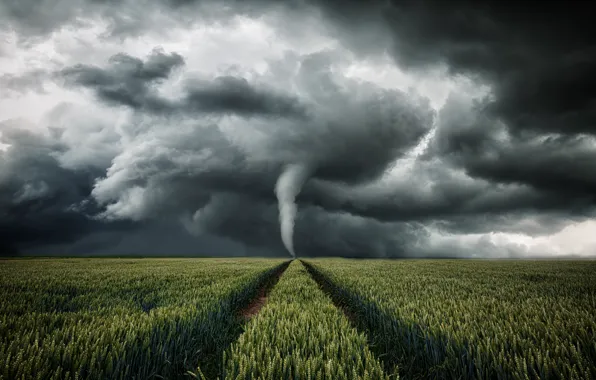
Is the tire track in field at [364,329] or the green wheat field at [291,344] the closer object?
the green wheat field at [291,344]

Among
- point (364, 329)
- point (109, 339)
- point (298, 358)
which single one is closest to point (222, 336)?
point (109, 339)

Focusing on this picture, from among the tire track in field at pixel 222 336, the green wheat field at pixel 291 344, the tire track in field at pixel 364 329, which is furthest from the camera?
the tire track in field at pixel 364 329

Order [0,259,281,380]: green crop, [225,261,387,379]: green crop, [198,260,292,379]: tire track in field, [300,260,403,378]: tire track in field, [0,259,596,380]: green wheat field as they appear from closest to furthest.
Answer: [225,261,387,379]: green crop → [0,259,596,380]: green wheat field → [0,259,281,380]: green crop → [198,260,292,379]: tire track in field → [300,260,403,378]: tire track in field

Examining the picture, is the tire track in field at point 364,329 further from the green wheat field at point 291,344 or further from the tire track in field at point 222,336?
the tire track in field at point 222,336

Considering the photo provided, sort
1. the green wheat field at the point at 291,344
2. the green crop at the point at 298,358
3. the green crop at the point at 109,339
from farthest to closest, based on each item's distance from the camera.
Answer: the green crop at the point at 109,339 < the green wheat field at the point at 291,344 < the green crop at the point at 298,358

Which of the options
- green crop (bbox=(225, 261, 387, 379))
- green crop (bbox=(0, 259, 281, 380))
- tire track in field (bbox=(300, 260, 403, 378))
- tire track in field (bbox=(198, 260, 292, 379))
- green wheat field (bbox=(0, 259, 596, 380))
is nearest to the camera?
green crop (bbox=(225, 261, 387, 379))

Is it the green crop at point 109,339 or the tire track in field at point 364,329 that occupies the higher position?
the green crop at point 109,339

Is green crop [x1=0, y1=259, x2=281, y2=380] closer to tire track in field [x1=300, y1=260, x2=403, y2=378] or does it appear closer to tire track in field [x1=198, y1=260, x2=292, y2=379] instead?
tire track in field [x1=198, y1=260, x2=292, y2=379]

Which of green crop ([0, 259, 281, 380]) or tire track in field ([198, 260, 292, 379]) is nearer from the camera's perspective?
green crop ([0, 259, 281, 380])

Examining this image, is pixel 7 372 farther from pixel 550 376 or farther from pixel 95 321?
pixel 550 376

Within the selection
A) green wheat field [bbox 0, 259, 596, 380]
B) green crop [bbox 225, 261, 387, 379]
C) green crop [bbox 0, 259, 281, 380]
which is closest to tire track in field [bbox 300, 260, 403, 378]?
green wheat field [bbox 0, 259, 596, 380]

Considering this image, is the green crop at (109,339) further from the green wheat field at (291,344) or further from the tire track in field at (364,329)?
the tire track in field at (364,329)

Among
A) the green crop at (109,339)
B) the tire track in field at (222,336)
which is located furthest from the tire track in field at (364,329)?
the green crop at (109,339)

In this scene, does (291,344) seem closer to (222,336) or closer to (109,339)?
(109,339)
